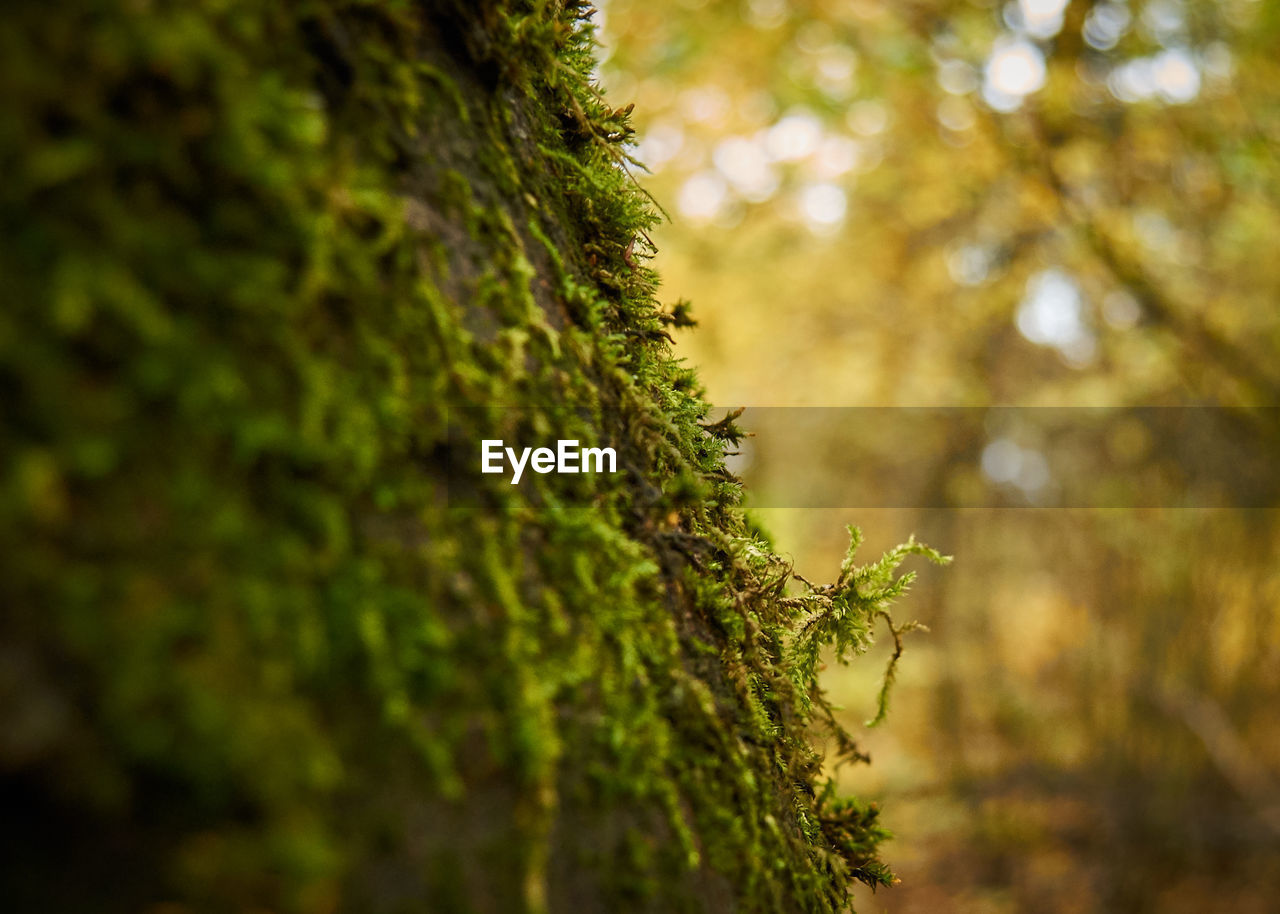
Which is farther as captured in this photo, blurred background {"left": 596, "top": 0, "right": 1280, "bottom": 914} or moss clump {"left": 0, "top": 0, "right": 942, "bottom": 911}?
blurred background {"left": 596, "top": 0, "right": 1280, "bottom": 914}

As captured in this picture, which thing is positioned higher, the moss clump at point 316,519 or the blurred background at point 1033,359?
the blurred background at point 1033,359

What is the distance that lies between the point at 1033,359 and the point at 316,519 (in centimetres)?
958

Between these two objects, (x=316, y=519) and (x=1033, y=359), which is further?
(x=1033, y=359)

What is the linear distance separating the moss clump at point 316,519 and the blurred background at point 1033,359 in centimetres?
485

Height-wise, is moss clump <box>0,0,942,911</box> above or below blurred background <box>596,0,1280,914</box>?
below

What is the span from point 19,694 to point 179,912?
0.16 m

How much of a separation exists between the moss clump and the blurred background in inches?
191

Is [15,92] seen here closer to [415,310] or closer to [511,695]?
[415,310]

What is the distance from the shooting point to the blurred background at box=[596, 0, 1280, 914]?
5434mm

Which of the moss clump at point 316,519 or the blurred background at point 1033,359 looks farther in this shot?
the blurred background at point 1033,359

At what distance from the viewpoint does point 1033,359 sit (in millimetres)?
8828

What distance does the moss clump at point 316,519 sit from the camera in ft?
1.49

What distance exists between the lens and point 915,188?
7414 millimetres

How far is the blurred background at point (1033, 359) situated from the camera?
5434mm
